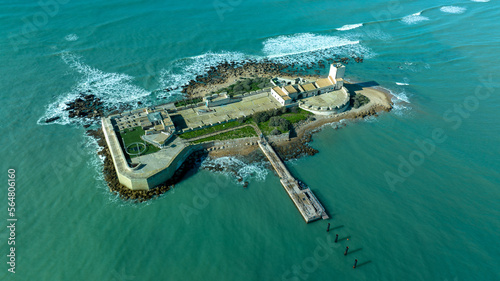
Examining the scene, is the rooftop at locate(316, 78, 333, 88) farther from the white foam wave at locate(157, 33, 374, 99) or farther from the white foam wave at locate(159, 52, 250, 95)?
the white foam wave at locate(159, 52, 250, 95)

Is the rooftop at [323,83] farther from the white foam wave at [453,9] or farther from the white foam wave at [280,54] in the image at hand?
the white foam wave at [453,9]

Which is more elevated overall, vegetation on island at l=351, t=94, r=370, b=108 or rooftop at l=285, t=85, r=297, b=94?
rooftop at l=285, t=85, r=297, b=94

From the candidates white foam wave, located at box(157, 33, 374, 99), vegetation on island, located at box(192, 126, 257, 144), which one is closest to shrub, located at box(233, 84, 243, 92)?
white foam wave, located at box(157, 33, 374, 99)

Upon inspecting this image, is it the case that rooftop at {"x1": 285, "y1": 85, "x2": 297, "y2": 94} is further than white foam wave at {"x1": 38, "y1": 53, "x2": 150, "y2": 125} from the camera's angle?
No

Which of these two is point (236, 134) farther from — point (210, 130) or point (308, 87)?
point (308, 87)

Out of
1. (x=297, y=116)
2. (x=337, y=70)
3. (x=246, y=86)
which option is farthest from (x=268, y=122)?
(x=337, y=70)

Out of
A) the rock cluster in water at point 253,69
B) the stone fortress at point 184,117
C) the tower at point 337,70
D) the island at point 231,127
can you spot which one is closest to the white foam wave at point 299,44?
the rock cluster in water at point 253,69

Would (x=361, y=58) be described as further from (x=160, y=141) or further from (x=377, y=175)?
(x=160, y=141)
